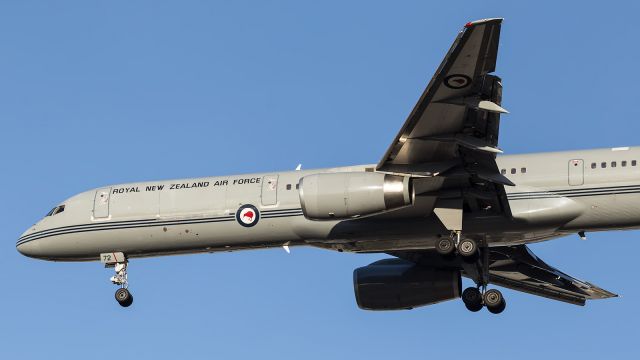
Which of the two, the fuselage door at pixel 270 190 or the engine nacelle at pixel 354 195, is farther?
the fuselage door at pixel 270 190

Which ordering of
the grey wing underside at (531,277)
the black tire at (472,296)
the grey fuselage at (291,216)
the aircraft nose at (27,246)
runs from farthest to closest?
1. the grey wing underside at (531,277)
2. the aircraft nose at (27,246)
3. the black tire at (472,296)
4. the grey fuselage at (291,216)

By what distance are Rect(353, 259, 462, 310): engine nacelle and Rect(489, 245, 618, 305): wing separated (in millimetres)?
2233

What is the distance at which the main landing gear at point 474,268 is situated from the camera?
31500 millimetres

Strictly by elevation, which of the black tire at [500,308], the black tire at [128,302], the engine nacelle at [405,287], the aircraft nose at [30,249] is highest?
the aircraft nose at [30,249]

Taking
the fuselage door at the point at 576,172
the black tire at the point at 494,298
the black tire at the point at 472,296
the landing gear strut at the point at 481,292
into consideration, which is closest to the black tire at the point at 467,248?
the landing gear strut at the point at 481,292

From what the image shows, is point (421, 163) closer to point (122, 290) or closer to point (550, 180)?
point (550, 180)

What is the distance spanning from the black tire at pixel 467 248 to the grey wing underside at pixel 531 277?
4.06 metres

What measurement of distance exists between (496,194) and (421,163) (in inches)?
84.4

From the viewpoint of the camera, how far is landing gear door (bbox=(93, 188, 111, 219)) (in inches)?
1358

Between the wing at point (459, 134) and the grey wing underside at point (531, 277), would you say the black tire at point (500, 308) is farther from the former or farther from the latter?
the wing at point (459, 134)

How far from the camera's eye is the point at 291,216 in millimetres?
32594


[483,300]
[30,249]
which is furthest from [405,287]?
[30,249]

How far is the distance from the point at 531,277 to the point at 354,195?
8534 millimetres

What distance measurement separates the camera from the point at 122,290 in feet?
114
